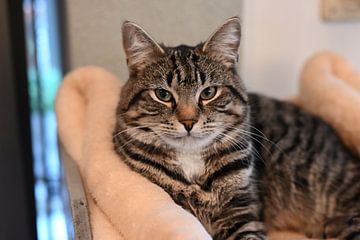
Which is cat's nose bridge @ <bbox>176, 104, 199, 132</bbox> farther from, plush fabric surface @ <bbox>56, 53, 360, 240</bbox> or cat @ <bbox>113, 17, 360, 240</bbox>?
plush fabric surface @ <bbox>56, 53, 360, 240</bbox>

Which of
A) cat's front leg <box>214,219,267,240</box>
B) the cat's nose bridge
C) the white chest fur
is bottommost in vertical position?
cat's front leg <box>214,219,267,240</box>

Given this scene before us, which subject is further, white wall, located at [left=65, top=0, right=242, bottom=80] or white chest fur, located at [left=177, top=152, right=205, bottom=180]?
white wall, located at [left=65, top=0, right=242, bottom=80]

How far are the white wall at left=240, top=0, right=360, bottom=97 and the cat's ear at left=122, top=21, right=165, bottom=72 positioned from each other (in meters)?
0.62

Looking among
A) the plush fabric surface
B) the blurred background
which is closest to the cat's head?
the plush fabric surface

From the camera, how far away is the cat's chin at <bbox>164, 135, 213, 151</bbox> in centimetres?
94

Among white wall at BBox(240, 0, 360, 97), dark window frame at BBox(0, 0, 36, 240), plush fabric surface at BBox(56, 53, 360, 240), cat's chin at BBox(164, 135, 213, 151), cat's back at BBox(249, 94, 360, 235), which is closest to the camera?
plush fabric surface at BBox(56, 53, 360, 240)

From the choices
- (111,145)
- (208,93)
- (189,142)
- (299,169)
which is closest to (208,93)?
(208,93)

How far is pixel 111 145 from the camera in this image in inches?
42.0

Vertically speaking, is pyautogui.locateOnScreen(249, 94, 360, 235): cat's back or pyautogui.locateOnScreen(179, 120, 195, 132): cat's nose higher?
pyautogui.locateOnScreen(179, 120, 195, 132): cat's nose

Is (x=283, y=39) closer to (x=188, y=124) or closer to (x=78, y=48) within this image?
(x=78, y=48)

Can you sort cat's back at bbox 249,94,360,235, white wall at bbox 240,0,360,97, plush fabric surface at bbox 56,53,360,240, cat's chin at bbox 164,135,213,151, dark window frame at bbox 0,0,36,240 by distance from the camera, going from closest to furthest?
plush fabric surface at bbox 56,53,360,240
cat's chin at bbox 164,135,213,151
cat's back at bbox 249,94,360,235
dark window frame at bbox 0,0,36,240
white wall at bbox 240,0,360,97

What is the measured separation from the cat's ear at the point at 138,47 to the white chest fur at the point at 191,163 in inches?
8.5

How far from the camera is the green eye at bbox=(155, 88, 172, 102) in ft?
3.12

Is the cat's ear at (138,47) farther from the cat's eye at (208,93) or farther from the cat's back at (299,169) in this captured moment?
the cat's back at (299,169)
